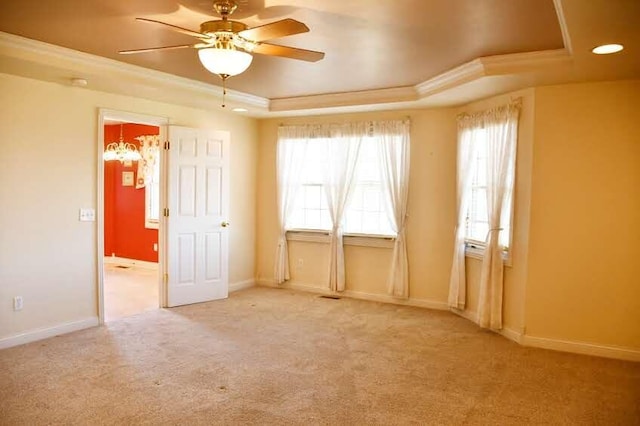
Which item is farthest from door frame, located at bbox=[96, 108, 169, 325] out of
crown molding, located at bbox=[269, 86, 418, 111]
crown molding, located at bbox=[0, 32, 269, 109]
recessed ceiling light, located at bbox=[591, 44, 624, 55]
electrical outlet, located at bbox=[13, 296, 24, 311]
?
recessed ceiling light, located at bbox=[591, 44, 624, 55]

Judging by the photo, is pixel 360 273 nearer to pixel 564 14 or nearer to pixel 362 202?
pixel 362 202

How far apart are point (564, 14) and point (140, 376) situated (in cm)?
370

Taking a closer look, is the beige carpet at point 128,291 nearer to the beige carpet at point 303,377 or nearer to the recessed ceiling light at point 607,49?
the beige carpet at point 303,377

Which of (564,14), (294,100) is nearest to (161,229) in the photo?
(294,100)

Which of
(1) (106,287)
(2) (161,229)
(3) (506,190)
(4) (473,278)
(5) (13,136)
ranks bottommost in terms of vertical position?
(1) (106,287)

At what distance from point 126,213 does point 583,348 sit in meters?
7.36

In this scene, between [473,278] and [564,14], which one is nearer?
[564,14]

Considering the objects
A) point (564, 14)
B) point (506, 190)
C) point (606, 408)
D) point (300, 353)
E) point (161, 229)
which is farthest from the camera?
point (161, 229)

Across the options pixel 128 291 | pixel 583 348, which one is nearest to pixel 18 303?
pixel 128 291

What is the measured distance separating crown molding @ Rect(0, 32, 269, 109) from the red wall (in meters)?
3.30

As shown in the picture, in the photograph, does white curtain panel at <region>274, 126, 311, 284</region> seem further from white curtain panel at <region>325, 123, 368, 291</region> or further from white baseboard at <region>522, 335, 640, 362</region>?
white baseboard at <region>522, 335, 640, 362</region>

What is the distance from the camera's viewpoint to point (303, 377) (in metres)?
3.50

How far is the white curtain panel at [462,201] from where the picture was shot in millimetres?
5074

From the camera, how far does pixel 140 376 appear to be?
348 centimetres
